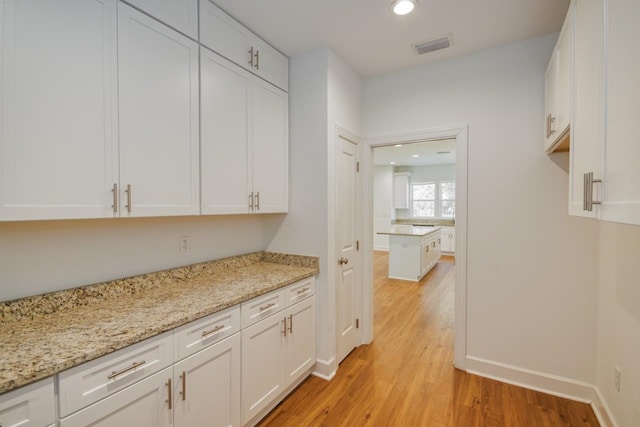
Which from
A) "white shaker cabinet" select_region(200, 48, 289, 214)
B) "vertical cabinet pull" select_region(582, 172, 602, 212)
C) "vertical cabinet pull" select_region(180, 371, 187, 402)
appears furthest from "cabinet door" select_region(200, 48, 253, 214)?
"vertical cabinet pull" select_region(582, 172, 602, 212)

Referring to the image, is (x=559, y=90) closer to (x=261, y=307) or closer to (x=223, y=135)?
(x=223, y=135)

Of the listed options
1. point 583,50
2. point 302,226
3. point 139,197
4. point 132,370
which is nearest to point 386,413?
point 302,226

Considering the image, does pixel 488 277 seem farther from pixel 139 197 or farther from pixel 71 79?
pixel 71 79

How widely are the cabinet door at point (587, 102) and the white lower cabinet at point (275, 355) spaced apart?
71.2 inches

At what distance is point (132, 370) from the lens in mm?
1202

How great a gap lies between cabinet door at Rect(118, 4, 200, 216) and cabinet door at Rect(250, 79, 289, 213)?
52 centimetres

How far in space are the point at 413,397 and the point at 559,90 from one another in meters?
2.33

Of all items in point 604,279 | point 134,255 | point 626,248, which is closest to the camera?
point 626,248

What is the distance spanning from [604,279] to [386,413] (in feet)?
5.82

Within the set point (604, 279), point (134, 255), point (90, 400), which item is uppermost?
point (134, 255)

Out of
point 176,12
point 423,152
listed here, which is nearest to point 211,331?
point 176,12

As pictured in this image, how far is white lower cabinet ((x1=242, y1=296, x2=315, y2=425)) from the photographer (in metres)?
1.79

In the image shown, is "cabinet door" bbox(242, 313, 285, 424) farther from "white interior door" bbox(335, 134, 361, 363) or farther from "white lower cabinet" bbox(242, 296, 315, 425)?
"white interior door" bbox(335, 134, 361, 363)

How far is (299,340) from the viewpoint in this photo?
225 centimetres
